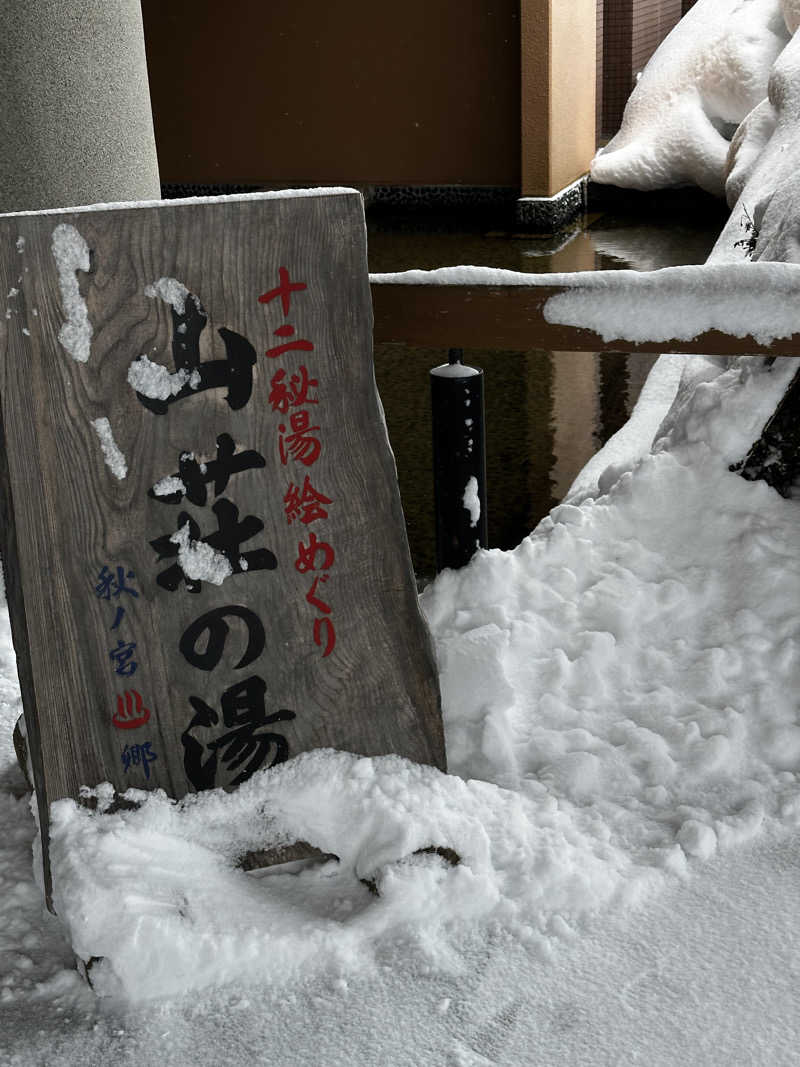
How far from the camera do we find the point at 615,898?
5.97ft

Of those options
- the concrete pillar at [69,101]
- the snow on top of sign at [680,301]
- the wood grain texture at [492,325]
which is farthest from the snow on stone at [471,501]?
the concrete pillar at [69,101]

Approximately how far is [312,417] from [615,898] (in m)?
0.95

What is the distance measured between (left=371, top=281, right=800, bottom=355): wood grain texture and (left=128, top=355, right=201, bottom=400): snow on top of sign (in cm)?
52

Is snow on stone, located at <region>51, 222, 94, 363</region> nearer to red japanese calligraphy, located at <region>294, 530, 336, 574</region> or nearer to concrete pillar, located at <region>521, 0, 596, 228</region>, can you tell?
red japanese calligraphy, located at <region>294, 530, 336, 574</region>

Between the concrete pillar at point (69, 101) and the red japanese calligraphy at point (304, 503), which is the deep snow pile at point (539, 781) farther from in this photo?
the concrete pillar at point (69, 101)

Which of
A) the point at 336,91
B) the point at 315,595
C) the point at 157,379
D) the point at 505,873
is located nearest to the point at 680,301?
the point at 315,595

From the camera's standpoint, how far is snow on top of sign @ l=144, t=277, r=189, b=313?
1736 mm

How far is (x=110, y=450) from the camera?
1.77 meters

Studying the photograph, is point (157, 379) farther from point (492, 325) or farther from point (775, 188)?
point (775, 188)

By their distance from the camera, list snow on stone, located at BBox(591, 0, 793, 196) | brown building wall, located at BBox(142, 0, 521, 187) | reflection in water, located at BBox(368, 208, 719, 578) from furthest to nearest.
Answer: brown building wall, located at BBox(142, 0, 521, 187), snow on stone, located at BBox(591, 0, 793, 196), reflection in water, located at BBox(368, 208, 719, 578)

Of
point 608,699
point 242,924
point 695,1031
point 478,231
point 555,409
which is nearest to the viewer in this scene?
point 695,1031

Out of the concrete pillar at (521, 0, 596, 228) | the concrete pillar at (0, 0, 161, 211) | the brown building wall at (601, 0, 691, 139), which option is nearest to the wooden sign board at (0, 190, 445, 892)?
the concrete pillar at (0, 0, 161, 211)

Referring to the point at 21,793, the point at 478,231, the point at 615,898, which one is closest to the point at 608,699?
the point at 615,898

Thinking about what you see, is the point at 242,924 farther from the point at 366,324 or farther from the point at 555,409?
the point at 555,409
